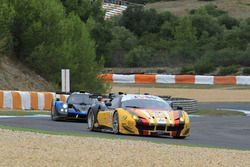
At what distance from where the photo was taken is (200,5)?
388 ft

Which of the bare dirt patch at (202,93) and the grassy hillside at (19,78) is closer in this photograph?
the grassy hillside at (19,78)

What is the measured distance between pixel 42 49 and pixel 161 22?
168ft

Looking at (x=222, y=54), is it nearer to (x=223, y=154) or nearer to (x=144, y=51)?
(x=144, y=51)

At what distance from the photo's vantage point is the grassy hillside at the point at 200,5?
357 feet

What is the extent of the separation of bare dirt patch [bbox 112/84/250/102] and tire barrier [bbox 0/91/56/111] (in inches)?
589

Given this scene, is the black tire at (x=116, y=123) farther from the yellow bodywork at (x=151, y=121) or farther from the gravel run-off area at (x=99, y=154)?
the gravel run-off area at (x=99, y=154)

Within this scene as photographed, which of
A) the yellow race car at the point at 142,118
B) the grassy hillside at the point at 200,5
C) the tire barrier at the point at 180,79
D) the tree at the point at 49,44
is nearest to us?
the yellow race car at the point at 142,118

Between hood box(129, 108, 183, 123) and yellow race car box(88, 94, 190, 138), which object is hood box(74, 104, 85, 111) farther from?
hood box(129, 108, 183, 123)

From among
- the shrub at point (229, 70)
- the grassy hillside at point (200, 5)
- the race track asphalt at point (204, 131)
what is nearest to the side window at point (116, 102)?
the race track asphalt at point (204, 131)

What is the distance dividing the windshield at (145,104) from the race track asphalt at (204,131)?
0.96m

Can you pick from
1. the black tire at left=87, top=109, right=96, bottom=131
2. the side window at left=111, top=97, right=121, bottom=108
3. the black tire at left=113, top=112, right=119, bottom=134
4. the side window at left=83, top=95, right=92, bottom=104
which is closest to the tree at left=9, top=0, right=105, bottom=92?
the side window at left=83, top=95, right=92, bottom=104

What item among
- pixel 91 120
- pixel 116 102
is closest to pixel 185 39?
pixel 91 120

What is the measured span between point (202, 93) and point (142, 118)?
31278 mm

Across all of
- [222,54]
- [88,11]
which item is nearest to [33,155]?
[88,11]
